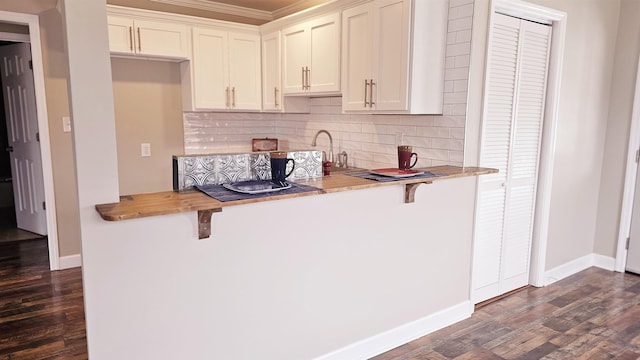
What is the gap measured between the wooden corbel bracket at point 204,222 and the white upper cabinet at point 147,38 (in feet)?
8.38

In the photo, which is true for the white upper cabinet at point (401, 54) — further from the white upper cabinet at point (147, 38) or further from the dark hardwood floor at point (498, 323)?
the white upper cabinet at point (147, 38)

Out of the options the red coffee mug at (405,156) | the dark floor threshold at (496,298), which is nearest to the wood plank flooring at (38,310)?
the red coffee mug at (405,156)

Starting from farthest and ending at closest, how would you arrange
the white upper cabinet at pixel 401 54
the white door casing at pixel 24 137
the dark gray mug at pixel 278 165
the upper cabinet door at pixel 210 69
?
1. the white door casing at pixel 24 137
2. the upper cabinet door at pixel 210 69
3. the white upper cabinet at pixel 401 54
4. the dark gray mug at pixel 278 165

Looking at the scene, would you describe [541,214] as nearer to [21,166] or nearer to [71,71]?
[71,71]

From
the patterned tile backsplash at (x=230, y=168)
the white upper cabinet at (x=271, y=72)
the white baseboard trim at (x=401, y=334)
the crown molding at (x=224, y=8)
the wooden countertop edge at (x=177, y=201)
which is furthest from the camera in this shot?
the crown molding at (x=224, y=8)

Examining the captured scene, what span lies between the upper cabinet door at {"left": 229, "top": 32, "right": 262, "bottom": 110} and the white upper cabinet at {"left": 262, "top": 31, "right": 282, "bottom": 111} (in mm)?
63

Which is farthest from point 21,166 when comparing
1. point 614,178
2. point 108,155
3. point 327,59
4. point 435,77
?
point 614,178

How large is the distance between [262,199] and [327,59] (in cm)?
200

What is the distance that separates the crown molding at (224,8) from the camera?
4335 mm

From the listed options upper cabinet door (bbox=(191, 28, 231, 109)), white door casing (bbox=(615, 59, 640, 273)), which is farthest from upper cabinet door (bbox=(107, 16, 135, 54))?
white door casing (bbox=(615, 59, 640, 273))

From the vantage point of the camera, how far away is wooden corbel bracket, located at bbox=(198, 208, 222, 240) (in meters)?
1.85

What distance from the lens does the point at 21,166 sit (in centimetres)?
511

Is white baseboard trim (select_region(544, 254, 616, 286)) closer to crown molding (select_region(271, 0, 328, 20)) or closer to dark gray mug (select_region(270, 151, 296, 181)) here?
dark gray mug (select_region(270, 151, 296, 181))

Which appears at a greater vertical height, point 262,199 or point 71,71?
point 71,71
